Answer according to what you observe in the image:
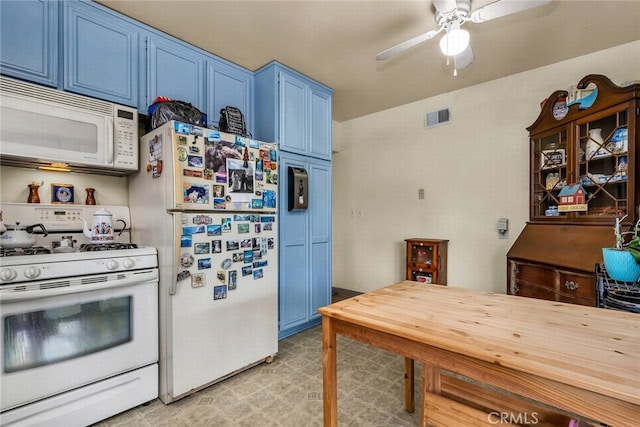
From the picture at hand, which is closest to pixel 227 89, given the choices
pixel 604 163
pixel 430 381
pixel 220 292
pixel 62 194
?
pixel 62 194

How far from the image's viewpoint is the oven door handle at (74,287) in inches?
55.6

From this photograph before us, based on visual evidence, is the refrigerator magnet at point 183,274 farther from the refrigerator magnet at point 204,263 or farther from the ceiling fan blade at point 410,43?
the ceiling fan blade at point 410,43

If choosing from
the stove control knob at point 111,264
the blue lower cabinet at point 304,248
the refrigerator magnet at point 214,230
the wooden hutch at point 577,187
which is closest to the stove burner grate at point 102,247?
the stove control knob at point 111,264

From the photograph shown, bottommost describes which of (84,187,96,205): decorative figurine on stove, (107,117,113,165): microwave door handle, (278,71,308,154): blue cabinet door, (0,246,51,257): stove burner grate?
(0,246,51,257): stove burner grate

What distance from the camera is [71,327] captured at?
1.59 meters

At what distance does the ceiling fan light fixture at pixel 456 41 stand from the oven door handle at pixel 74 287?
2.38 metres

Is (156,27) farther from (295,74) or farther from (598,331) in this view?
(598,331)

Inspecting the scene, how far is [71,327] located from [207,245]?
0.82 meters

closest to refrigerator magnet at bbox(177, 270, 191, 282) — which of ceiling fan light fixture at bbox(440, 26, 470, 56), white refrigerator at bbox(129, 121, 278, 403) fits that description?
white refrigerator at bbox(129, 121, 278, 403)

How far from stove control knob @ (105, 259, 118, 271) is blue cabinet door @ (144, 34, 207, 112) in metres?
1.28

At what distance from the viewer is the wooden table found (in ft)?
2.43

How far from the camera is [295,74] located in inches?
→ 116

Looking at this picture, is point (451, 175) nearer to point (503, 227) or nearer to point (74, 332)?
point (503, 227)

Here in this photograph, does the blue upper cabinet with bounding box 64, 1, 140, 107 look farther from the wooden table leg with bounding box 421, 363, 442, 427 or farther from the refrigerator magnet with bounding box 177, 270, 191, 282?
the wooden table leg with bounding box 421, 363, 442, 427
